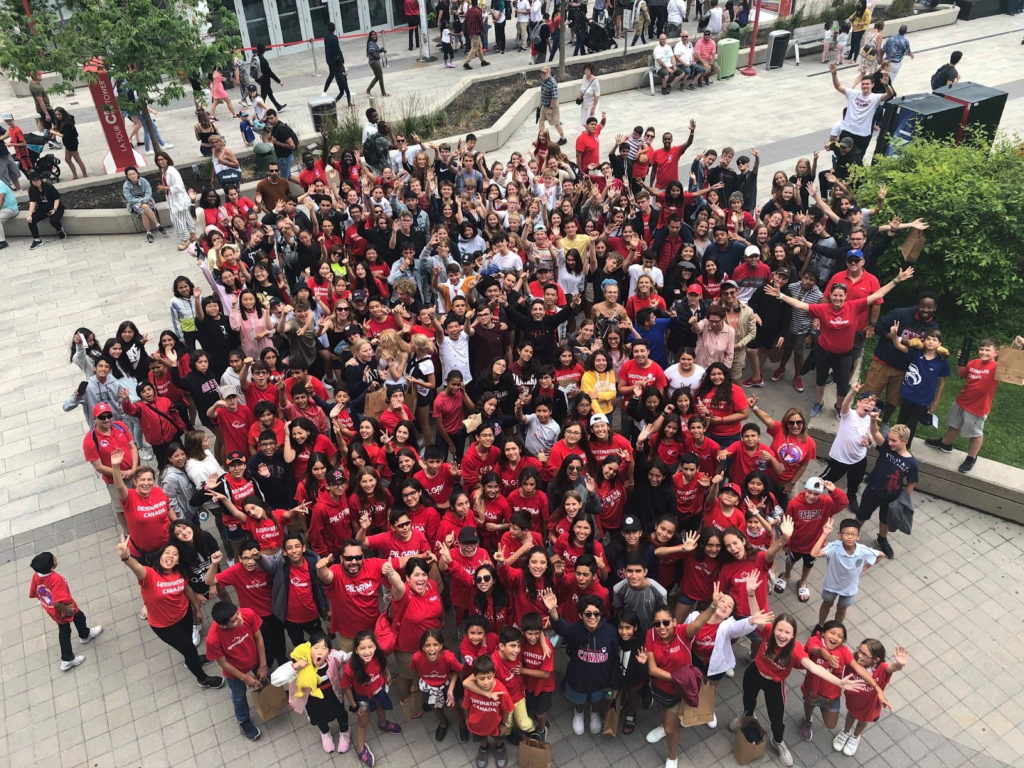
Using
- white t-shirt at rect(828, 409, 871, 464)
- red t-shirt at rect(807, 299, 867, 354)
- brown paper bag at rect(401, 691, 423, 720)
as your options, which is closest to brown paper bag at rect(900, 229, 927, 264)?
red t-shirt at rect(807, 299, 867, 354)

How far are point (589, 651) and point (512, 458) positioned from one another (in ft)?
6.28

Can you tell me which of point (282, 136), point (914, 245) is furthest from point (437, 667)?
point (282, 136)

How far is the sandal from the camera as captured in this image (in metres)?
6.68

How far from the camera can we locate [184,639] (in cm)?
690

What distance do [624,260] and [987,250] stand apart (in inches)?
169

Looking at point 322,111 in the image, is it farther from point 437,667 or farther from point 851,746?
point 851,746

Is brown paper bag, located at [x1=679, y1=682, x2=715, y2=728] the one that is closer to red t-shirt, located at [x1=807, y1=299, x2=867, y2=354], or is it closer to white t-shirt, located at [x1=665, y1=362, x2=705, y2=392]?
white t-shirt, located at [x1=665, y1=362, x2=705, y2=392]

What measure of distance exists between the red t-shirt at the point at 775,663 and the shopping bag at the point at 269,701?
12.8ft

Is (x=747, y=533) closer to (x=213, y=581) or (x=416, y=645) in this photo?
(x=416, y=645)

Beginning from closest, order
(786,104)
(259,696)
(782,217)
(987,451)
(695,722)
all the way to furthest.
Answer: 1. (695,722)
2. (259,696)
3. (987,451)
4. (782,217)
5. (786,104)

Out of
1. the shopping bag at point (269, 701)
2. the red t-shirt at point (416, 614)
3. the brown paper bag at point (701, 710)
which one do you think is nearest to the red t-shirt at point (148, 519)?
the shopping bag at point (269, 701)

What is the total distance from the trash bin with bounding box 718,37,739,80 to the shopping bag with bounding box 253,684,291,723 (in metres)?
19.7

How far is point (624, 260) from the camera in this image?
33.9 ft

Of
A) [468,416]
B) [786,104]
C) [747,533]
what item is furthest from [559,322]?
[786,104]
